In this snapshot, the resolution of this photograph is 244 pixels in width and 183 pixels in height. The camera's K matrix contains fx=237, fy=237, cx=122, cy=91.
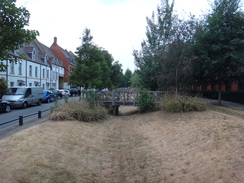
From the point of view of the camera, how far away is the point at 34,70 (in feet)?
129

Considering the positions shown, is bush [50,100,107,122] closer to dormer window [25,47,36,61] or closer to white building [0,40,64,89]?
white building [0,40,64,89]

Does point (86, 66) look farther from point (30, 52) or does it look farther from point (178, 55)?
point (30, 52)

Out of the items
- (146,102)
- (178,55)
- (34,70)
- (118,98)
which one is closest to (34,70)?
(34,70)

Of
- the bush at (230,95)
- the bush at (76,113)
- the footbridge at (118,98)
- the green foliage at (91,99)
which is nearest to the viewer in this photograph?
the bush at (76,113)

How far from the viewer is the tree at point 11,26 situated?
14.2 feet

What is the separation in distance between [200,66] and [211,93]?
10355mm

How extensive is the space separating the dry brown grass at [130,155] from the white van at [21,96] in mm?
11706

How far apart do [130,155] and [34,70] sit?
3507 centimetres

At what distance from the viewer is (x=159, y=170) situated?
620cm

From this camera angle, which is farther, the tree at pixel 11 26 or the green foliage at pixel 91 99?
the green foliage at pixel 91 99

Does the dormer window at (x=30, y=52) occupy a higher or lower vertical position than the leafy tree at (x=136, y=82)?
higher

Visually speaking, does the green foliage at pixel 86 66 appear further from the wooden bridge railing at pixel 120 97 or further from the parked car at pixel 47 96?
the parked car at pixel 47 96

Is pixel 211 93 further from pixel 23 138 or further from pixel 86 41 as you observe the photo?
pixel 23 138

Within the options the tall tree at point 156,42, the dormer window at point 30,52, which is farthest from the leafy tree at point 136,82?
the dormer window at point 30,52
